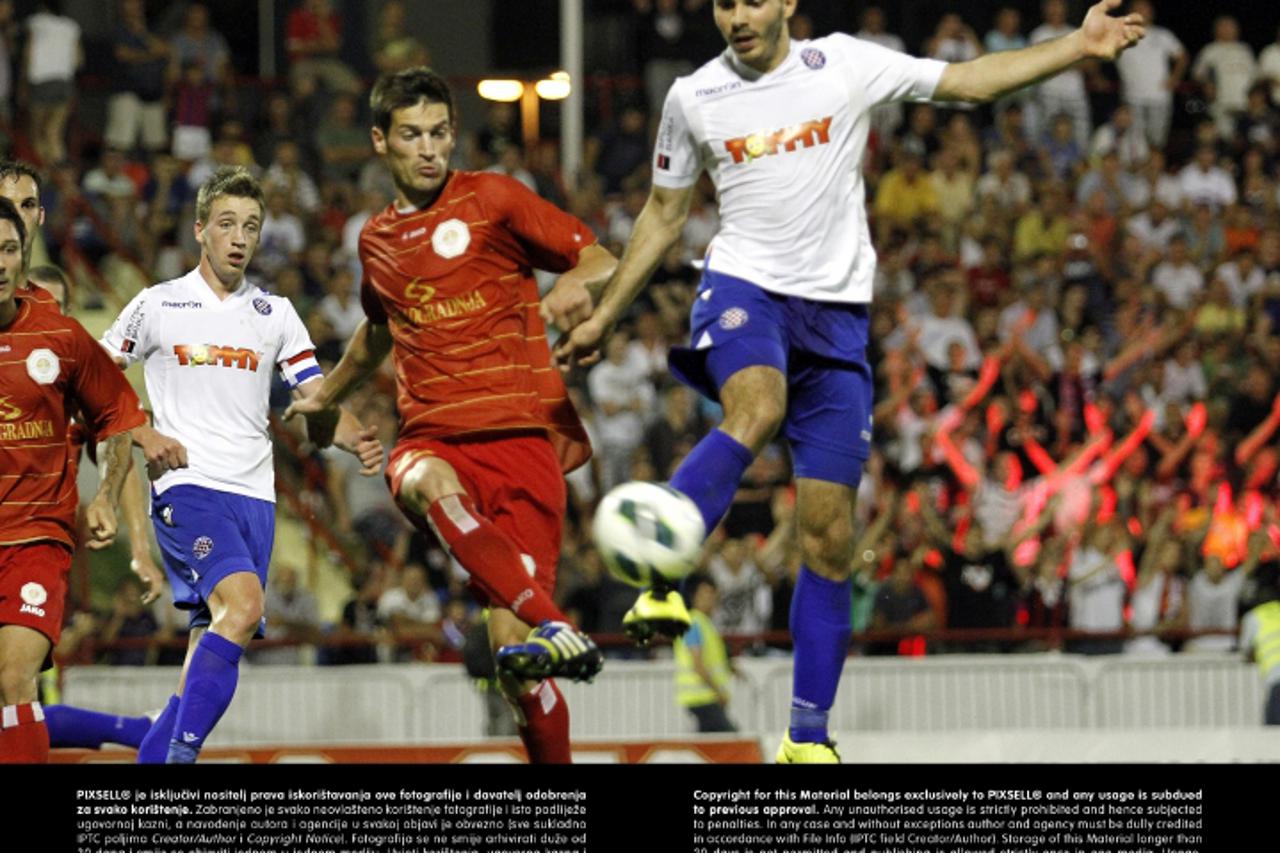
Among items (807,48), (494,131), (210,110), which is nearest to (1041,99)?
(494,131)

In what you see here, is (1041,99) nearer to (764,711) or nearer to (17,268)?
(764,711)

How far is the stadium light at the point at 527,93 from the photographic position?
21.4m

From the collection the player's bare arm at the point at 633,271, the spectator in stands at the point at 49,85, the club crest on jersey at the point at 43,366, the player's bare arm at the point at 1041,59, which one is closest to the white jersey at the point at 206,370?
the club crest on jersey at the point at 43,366

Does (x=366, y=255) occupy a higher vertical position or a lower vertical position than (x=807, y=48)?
lower

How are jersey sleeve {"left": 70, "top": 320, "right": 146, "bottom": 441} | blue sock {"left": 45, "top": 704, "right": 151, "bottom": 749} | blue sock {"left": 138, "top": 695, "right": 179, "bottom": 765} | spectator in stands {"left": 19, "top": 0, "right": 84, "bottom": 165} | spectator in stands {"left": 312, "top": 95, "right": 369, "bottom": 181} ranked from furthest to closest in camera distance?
1. spectator in stands {"left": 312, "top": 95, "right": 369, "bottom": 181}
2. spectator in stands {"left": 19, "top": 0, "right": 84, "bottom": 165}
3. blue sock {"left": 45, "top": 704, "right": 151, "bottom": 749}
4. blue sock {"left": 138, "top": 695, "right": 179, "bottom": 765}
5. jersey sleeve {"left": 70, "top": 320, "right": 146, "bottom": 441}

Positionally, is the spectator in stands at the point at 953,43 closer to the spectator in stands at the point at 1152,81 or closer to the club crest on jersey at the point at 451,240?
the spectator in stands at the point at 1152,81

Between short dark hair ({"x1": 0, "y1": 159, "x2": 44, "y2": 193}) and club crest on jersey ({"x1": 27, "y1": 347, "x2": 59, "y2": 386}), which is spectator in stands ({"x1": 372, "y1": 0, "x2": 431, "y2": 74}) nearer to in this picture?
short dark hair ({"x1": 0, "y1": 159, "x2": 44, "y2": 193})

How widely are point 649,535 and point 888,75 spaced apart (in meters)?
2.06

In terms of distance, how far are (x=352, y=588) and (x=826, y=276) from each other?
9.38 metres

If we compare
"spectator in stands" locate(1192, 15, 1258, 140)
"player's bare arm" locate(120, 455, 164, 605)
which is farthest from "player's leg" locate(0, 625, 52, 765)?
"spectator in stands" locate(1192, 15, 1258, 140)

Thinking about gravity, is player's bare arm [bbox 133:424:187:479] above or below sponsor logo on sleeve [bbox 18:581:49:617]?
above

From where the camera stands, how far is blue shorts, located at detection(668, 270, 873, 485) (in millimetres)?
7891

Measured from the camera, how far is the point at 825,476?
26.3 ft

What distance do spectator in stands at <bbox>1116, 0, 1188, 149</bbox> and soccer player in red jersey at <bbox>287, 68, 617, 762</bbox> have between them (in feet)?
46.5
